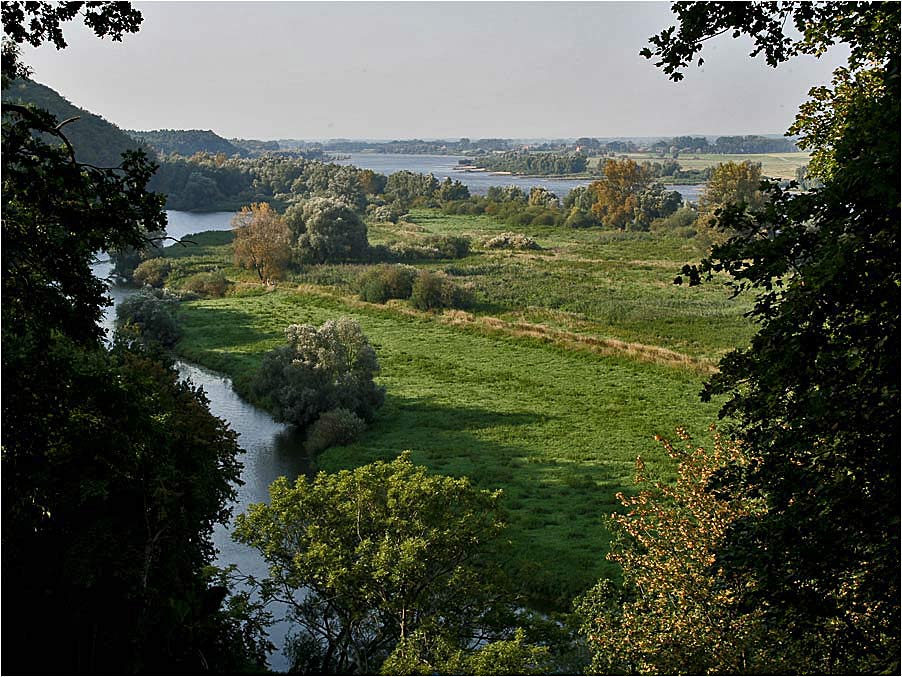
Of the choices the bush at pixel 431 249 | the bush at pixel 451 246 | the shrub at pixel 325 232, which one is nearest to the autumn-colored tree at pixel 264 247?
the shrub at pixel 325 232

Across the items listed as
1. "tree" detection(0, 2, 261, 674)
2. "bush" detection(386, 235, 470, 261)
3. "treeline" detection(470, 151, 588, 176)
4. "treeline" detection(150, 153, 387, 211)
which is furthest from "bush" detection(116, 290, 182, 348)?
"treeline" detection(470, 151, 588, 176)

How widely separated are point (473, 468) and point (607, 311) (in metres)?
23.2

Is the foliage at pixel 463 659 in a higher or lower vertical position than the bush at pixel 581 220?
lower

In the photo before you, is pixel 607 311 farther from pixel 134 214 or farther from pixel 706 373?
pixel 134 214

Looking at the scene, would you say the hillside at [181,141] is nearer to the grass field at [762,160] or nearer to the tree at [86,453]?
the grass field at [762,160]

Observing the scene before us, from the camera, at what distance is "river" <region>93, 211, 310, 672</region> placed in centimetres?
1839

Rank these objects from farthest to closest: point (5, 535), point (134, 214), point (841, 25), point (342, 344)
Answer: point (342, 344)
point (5, 535)
point (841, 25)
point (134, 214)

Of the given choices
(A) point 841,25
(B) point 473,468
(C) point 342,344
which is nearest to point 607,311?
(C) point 342,344

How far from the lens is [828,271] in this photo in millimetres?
6434

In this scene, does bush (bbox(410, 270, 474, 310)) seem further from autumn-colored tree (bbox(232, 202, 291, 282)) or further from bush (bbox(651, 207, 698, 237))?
bush (bbox(651, 207, 698, 237))

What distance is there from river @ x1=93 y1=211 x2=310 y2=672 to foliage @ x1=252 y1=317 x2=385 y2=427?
82cm

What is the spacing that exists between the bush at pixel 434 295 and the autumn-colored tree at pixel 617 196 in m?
40.8

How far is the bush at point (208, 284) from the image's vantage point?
5250 cm

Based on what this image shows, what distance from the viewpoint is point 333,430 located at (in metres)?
26.4
